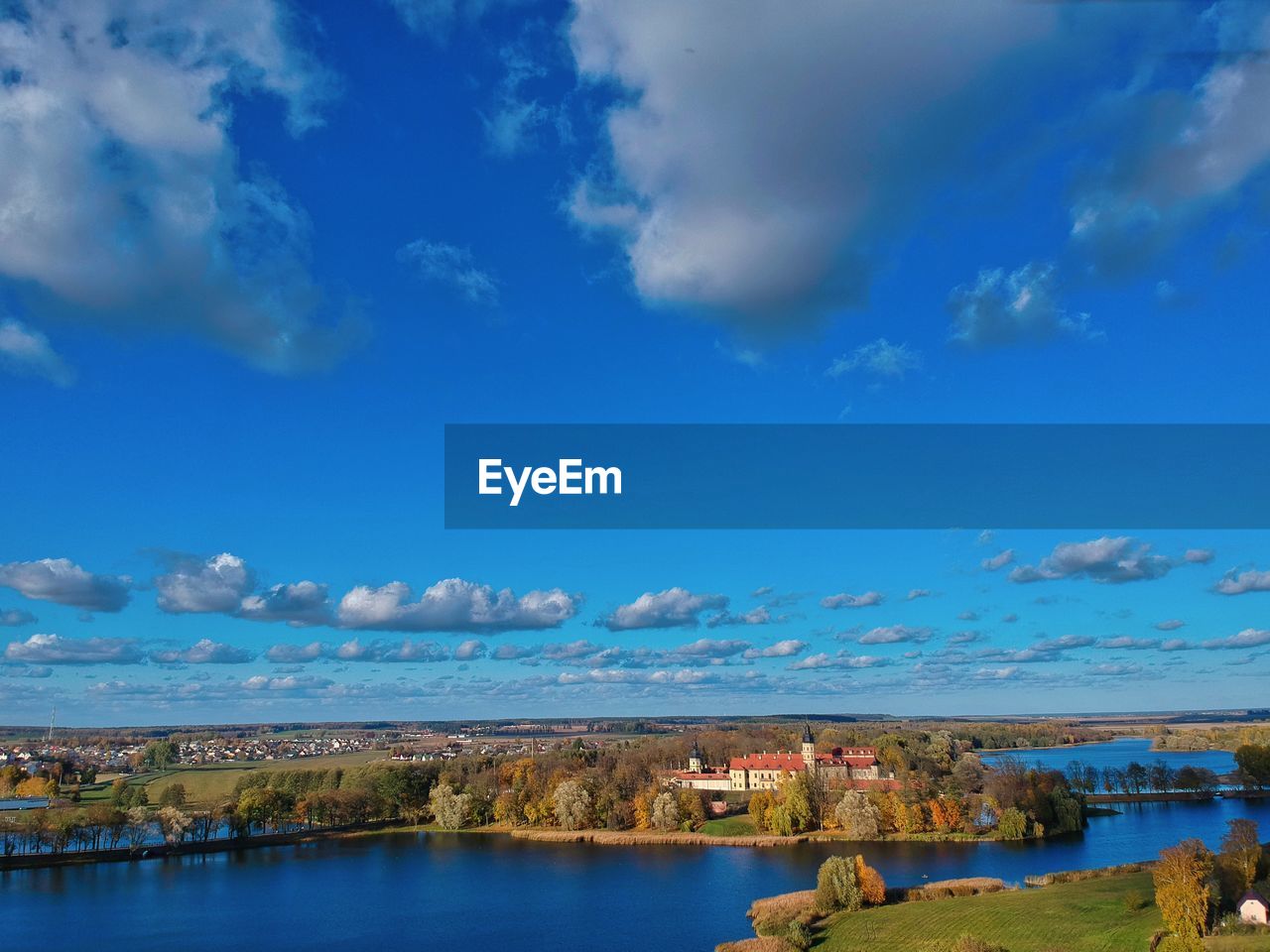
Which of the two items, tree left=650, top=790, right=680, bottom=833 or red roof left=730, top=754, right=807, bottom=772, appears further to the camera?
red roof left=730, top=754, right=807, bottom=772

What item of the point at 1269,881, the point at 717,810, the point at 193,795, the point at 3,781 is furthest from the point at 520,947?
the point at 3,781

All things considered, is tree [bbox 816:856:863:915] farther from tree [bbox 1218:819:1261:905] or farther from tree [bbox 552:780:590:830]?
tree [bbox 552:780:590:830]

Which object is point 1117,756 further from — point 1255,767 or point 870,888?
point 870,888

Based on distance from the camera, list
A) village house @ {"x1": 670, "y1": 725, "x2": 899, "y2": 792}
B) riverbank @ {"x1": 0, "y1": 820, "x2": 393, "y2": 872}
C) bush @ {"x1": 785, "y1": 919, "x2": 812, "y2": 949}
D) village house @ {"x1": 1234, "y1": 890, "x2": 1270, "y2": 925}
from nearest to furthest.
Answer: village house @ {"x1": 1234, "y1": 890, "x2": 1270, "y2": 925}, bush @ {"x1": 785, "y1": 919, "x2": 812, "y2": 949}, riverbank @ {"x1": 0, "y1": 820, "x2": 393, "y2": 872}, village house @ {"x1": 670, "y1": 725, "x2": 899, "y2": 792}

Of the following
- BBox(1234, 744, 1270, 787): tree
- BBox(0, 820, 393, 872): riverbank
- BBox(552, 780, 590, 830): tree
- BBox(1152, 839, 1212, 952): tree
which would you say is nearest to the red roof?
BBox(552, 780, 590, 830): tree

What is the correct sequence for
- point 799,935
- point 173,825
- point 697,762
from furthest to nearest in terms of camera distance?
point 697,762
point 173,825
point 799,935

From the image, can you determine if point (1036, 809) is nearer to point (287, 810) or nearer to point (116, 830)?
point (287, 810)

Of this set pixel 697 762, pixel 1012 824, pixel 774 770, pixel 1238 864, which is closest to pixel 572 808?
pixel 774 770
